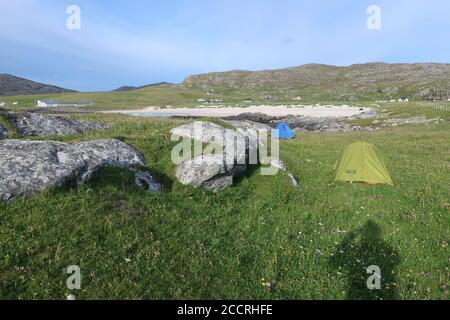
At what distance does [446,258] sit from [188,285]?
9154 mm

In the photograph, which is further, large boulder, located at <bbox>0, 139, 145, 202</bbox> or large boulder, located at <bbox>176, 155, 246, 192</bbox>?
large boulder, located at <bbox>176, 155, 246, 192</bbox>

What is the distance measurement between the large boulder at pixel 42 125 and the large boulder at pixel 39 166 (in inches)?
423

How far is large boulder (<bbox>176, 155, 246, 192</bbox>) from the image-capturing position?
51.5 ft

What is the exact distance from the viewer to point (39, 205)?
11055mm

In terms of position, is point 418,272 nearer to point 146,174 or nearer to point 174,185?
point 174,185

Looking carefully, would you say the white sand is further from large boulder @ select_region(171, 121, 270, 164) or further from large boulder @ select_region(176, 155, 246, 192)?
large boulder @ select_region(176, 155, 246, 192)

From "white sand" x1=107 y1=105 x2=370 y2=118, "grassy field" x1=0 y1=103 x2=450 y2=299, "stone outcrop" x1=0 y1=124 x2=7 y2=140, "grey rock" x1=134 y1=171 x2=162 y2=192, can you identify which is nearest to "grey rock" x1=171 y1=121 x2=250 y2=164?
"grassy field" x1=0 y1=103 x2=450 y2=299

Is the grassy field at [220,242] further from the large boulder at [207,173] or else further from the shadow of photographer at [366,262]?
the large boulder at [207,173]

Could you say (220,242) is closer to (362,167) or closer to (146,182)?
(146,182)

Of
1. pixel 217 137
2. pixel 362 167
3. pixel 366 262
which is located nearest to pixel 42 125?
pixel 217 137

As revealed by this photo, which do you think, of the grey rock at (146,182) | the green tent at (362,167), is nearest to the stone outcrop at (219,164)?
the grey rock at (146,182)

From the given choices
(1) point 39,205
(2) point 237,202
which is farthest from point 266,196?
(1) point 39,205

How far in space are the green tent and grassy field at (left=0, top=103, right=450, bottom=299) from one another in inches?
102

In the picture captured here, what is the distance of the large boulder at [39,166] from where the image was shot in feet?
36.9
